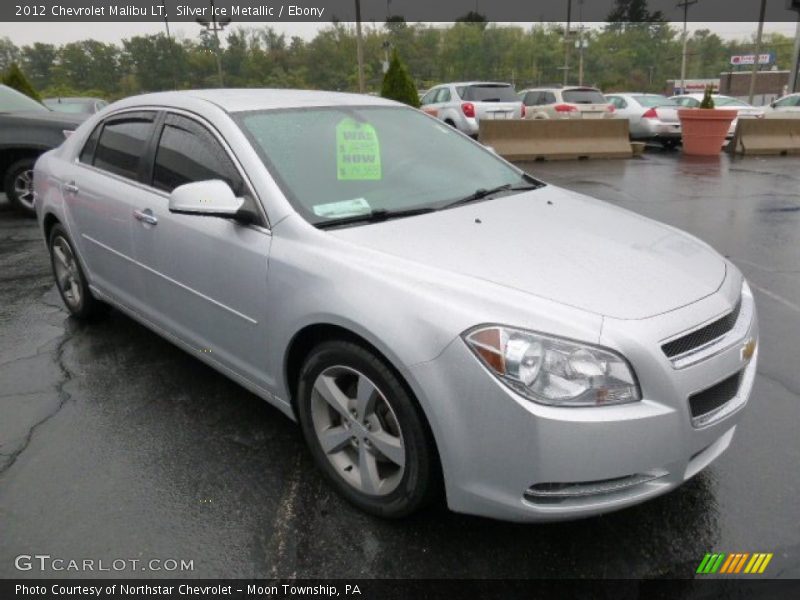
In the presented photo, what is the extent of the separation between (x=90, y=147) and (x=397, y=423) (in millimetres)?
3155

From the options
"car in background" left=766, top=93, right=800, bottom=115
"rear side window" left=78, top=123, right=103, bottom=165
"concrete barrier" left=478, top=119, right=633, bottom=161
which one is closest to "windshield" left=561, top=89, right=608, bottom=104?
"concrete barrier" left=478, top=119, right=633, bottom=161

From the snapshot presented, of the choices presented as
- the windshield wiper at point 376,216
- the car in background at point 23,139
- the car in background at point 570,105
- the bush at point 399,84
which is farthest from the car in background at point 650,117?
the windshield wiper at point 376,216

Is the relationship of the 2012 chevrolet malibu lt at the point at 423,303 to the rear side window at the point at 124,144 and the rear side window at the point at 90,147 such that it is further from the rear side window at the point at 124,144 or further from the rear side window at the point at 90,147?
the rear side window at the point at 90,147

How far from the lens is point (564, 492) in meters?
1.98

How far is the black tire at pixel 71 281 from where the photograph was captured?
432cm

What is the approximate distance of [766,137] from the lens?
1467 cm

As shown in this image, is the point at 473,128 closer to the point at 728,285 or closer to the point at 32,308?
the point at 32,308

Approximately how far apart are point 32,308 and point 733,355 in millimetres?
4947

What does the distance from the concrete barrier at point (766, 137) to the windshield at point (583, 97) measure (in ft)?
11.8

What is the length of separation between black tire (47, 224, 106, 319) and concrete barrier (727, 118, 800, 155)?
48.1ft

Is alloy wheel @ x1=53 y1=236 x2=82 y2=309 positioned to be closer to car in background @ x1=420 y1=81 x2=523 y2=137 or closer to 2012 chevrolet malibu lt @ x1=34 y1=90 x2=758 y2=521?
2012 chevrolet malibu lt @ x1=34 y1=90 x2=758 y2=521

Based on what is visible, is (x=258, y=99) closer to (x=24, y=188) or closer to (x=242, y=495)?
(x=242, y=495)

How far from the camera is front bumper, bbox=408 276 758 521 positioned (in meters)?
1.90

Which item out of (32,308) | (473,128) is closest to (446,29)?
(473,128)
